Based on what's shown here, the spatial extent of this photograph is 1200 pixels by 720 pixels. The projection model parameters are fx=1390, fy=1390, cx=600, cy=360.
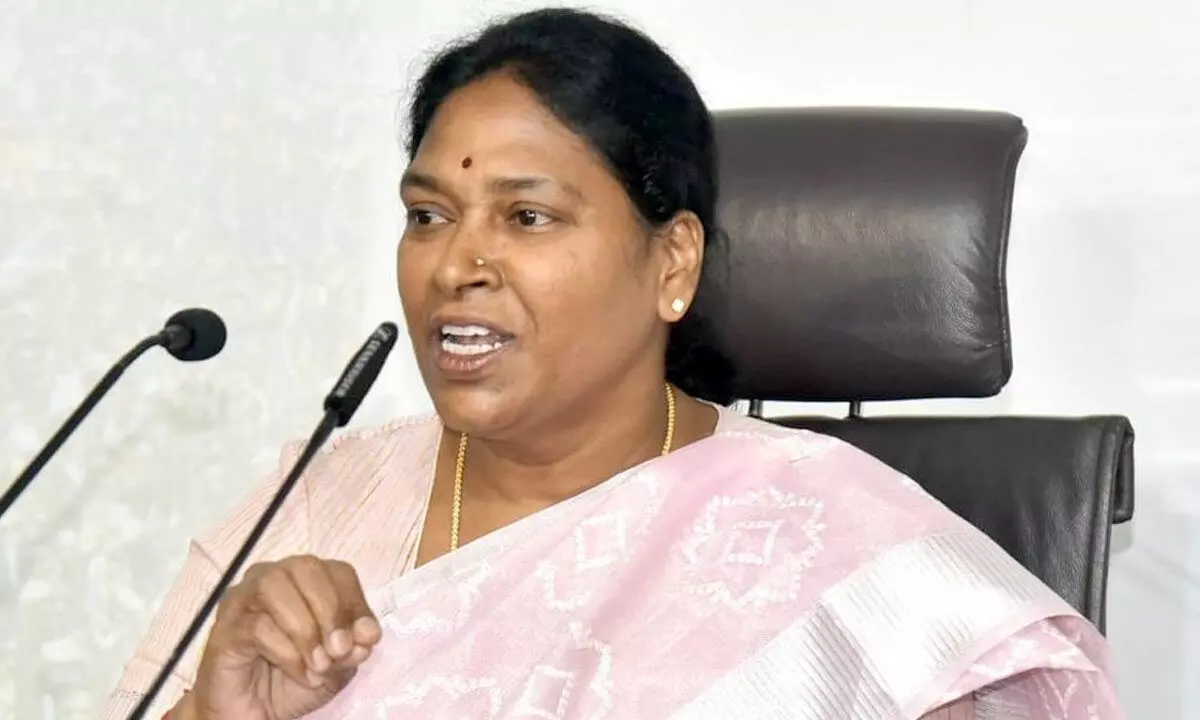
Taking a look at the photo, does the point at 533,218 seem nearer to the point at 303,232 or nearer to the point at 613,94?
the point at 613,94

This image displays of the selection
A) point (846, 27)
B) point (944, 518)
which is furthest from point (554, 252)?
point (846, 27)

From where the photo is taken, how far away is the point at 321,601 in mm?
994

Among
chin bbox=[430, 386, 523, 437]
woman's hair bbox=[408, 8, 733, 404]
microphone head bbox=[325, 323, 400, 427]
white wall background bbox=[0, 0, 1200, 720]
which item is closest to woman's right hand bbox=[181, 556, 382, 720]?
microphone head bbox=[325, 323, 400, 427]

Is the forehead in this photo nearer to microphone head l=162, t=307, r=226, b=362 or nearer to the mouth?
the mouth

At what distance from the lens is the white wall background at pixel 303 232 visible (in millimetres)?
1874

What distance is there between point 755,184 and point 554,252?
32 cm

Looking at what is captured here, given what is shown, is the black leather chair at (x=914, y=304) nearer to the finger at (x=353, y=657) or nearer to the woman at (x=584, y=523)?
the woman at (x=584, y=523)

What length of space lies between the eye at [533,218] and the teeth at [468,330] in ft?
0.34

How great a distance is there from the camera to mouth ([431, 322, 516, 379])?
127 cm

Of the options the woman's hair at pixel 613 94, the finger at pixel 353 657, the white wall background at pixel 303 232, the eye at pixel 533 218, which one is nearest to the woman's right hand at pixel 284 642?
the finger at pixel 353 657

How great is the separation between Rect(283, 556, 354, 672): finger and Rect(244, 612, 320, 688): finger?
0.03m

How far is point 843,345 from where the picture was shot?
146cm

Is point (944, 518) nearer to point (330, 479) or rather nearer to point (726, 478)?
point (726, 478)

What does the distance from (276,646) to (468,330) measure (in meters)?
0.36
